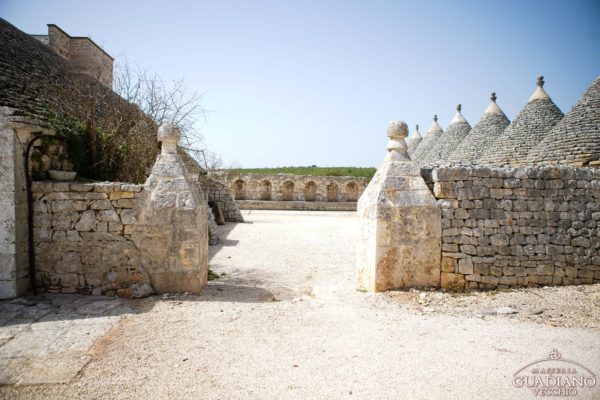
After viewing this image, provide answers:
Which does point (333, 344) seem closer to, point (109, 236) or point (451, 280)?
point (451, 280)

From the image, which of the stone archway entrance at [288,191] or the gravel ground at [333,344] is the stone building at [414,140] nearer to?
the stone archway entrance at [288,191]

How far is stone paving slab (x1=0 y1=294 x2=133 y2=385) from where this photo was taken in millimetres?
3160

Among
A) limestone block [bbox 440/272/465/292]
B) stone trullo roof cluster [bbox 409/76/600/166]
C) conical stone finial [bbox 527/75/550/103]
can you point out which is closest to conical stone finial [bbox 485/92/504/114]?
stone trullo roof cluster [bbox 409/76/600/166]

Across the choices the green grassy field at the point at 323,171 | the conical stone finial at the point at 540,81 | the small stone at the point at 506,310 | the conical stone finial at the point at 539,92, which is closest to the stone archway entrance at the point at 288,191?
the green grassy field at the point at 323,171

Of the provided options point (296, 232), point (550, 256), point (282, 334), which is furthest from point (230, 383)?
point (296, 232)

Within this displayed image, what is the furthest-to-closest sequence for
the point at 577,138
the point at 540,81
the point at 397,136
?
the point at 540,81 < the point at 577,138 < the point at 397,136

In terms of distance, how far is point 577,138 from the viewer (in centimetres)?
1106

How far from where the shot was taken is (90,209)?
5.14 meters

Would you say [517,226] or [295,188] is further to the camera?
[295,188]

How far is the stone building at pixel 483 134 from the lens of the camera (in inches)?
651

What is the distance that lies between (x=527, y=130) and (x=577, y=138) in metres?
3.43

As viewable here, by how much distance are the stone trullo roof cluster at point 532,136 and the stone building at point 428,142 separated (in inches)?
5.0

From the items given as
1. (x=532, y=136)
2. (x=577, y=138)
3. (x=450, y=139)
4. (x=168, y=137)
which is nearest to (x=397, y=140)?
(x=168, y=137)

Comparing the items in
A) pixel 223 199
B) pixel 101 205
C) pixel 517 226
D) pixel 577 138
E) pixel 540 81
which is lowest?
pixel 517 226
